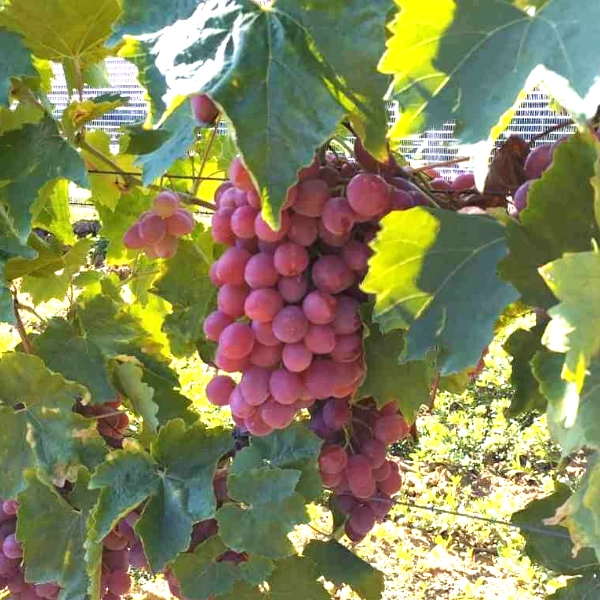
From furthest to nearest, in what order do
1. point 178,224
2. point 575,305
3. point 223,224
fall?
1. point 178,224
2. point 223,224
3. point 575,305

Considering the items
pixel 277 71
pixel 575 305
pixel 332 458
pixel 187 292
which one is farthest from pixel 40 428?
pixel 575 305

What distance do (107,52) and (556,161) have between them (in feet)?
1.86

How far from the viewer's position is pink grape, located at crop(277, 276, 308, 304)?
64 centimetres

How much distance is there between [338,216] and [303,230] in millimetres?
32

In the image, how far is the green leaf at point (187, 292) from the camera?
917mm

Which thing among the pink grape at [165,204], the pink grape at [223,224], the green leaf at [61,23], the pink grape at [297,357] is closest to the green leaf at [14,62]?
the green leaf at [61,23]

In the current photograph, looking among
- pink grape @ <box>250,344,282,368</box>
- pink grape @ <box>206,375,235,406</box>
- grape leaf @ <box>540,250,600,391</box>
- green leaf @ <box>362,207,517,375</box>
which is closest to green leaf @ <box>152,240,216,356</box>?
pink grape @ <box>206,375,235,406</box>

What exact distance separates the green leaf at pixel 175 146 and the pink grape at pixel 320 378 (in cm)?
19

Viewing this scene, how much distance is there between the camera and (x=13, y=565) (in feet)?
3.16

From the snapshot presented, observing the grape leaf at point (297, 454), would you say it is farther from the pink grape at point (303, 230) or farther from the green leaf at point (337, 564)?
the pink grape at point (303, 230)

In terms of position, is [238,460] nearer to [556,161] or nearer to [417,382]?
[417,382]

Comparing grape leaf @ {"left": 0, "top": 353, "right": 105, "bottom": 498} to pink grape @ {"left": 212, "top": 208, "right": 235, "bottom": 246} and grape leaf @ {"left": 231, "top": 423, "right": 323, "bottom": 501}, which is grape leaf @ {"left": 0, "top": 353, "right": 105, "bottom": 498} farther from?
pink grape @ {"left": 212, "top": 208, "right": 235, "bottom": 246}

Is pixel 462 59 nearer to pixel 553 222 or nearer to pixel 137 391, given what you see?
pixel 553 222

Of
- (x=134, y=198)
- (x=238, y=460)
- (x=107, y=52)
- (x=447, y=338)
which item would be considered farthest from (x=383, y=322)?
(x=134, y=198)
